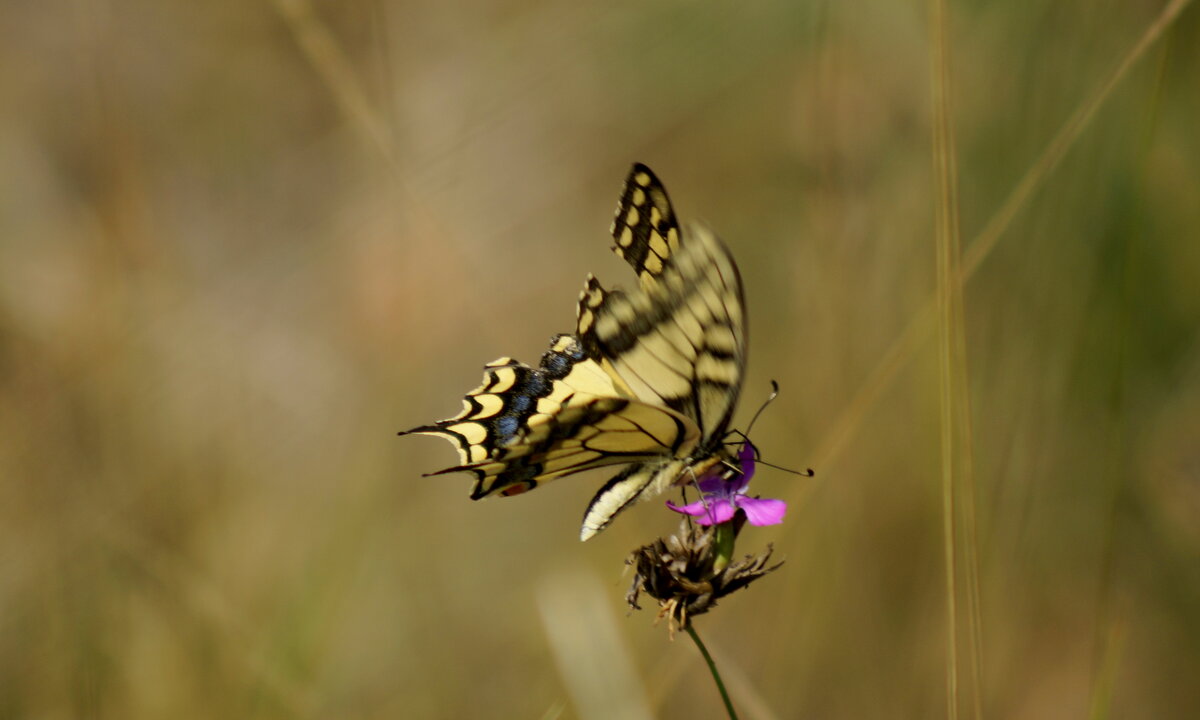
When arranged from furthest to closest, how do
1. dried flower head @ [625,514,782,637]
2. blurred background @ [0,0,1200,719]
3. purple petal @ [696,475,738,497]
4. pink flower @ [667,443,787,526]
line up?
blurred background @ [0,0,1200,719]
purple petal @ [696,475,738,497]
pink flower @ [667,443,787,526]
dried flower head @ [625,514,782,637]

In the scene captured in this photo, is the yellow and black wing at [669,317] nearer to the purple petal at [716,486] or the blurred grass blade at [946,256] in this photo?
the purple petal at [716,486]

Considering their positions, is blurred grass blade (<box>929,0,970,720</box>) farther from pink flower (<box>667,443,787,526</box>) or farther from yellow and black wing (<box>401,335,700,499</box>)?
yellow and black wing (<box>401,335,700,499</box>)

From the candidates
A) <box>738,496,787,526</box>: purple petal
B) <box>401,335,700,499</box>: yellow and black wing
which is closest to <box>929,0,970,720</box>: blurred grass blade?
<box>738,496,787,526</box>: purple petal

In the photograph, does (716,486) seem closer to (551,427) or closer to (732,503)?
(732,503)

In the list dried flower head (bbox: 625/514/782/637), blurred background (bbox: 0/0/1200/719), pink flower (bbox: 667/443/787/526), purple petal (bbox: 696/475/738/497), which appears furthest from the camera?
blurred background (bbox: 0/0/1200/719)

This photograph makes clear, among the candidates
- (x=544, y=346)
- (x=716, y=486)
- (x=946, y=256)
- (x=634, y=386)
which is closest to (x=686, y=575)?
(x=716, y=486)

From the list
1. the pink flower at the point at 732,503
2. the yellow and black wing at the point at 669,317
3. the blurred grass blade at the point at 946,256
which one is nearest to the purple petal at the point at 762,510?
the pink flower at the point at 732,503
